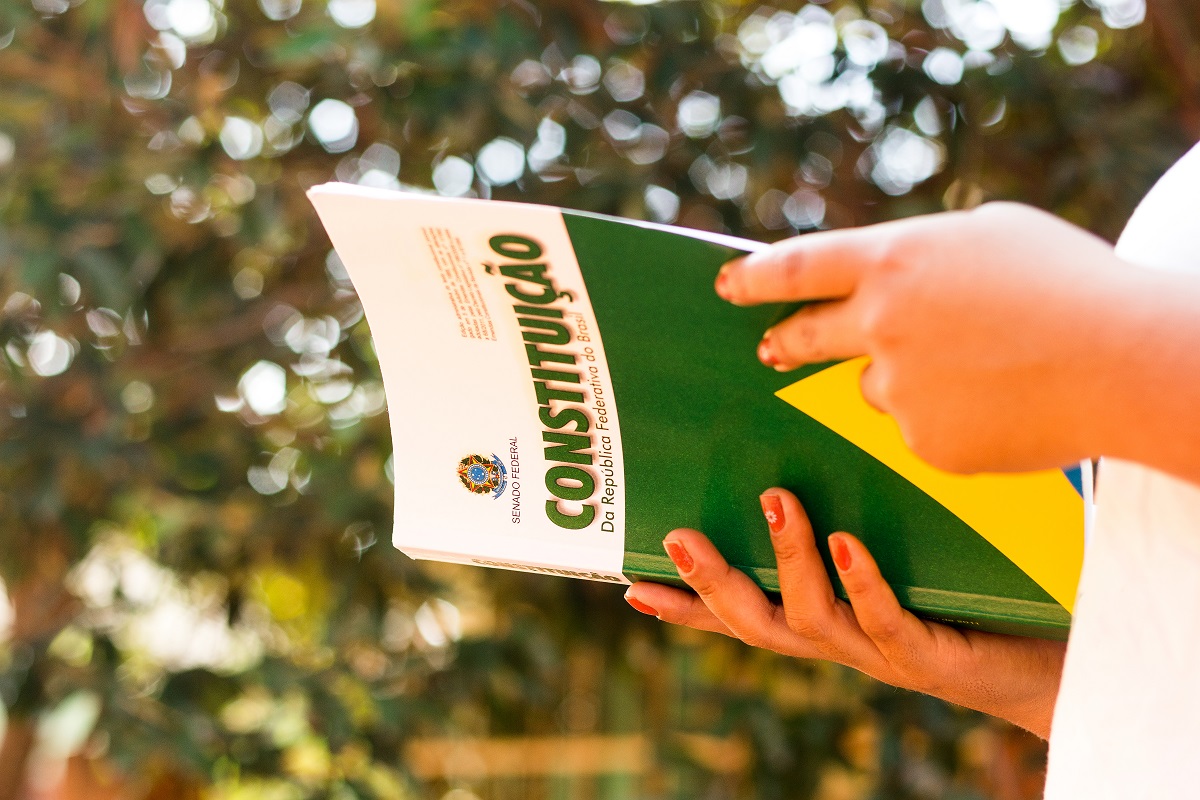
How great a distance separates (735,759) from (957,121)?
3.72 feet

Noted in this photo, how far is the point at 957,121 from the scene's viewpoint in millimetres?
1650

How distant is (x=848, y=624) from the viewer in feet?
2.19

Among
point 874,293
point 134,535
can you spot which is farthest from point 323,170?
point 874,293

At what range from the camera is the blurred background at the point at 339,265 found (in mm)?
1527

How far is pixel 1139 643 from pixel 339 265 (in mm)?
1478

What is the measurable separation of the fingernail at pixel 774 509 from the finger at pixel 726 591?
0.15ft

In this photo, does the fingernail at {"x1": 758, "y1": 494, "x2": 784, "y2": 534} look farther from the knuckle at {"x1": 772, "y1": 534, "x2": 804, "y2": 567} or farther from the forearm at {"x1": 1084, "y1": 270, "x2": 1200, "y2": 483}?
the forearm at {"x1": 1084, "y1": 270, "x2": 1200, "y2": 483}

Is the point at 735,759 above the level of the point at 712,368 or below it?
below

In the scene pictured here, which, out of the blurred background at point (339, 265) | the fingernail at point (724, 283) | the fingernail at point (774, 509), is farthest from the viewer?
the blurred background at point (339, 265)

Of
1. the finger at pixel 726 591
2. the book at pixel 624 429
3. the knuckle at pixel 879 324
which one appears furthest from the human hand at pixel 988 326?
the finger at pixel 726 591

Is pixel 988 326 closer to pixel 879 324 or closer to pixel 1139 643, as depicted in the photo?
pixel 879 324

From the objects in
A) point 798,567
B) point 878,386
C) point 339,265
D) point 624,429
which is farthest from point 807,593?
point 339,265

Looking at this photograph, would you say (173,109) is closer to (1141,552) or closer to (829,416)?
(829,416)

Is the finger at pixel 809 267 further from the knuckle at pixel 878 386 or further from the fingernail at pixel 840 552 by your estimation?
the fingernail at pixel 840 552
